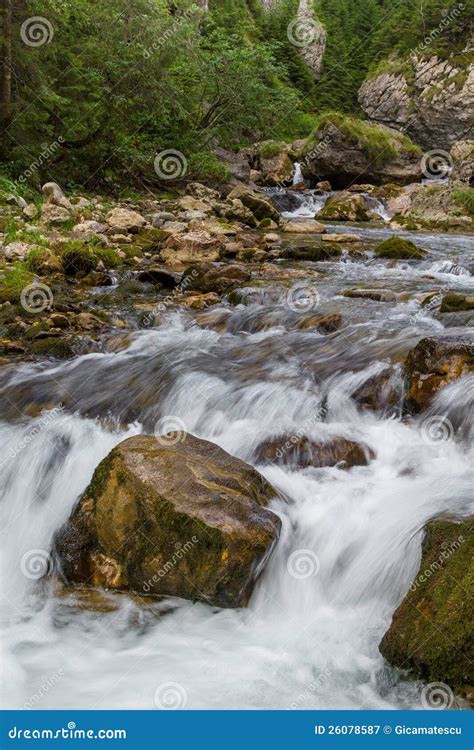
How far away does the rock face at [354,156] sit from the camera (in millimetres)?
27125

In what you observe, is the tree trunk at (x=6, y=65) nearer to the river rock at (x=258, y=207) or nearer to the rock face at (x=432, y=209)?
the river rock at (x=258, y=207)

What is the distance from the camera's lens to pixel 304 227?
16.8 m

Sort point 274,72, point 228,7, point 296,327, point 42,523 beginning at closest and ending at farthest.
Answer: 1. point 42,523
2. point 296,327
3. point 274,72
4. point 228,7

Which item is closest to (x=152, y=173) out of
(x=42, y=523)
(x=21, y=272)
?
(x=21, y=272)

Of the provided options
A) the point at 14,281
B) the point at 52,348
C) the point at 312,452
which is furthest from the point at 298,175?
the point at 312,452

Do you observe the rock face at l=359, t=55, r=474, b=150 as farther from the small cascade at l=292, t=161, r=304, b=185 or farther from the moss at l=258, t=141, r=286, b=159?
the moss at l=258, t=141, r=286, b=159

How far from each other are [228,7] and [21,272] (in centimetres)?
4856

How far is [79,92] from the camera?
17.2 metres

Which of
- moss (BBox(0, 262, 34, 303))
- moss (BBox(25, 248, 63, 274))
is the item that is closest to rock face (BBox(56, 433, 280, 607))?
moss (BBox(0, 262, 34, 303))

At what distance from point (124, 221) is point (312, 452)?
11095mm

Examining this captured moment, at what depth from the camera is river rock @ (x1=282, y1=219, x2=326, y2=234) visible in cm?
1653

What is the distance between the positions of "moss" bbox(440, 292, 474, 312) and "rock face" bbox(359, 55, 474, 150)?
101ft

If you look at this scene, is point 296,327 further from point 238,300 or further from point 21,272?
point 21,272

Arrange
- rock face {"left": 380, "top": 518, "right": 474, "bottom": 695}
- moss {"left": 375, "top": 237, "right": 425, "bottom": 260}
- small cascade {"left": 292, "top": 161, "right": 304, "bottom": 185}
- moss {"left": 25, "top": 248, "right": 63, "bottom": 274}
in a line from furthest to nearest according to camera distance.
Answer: small cascade {"left": 292, "top": 161, "right": 304, "bottom": 185} < moss {"left": 375, "top": 237, "right": 425, "bottom": 260} < moss {"left": 25, "top": 248, "right": 63, "bottom": 274} < rock face {"left": 380, "top": 518, "right": 474, "bottom": 695}
